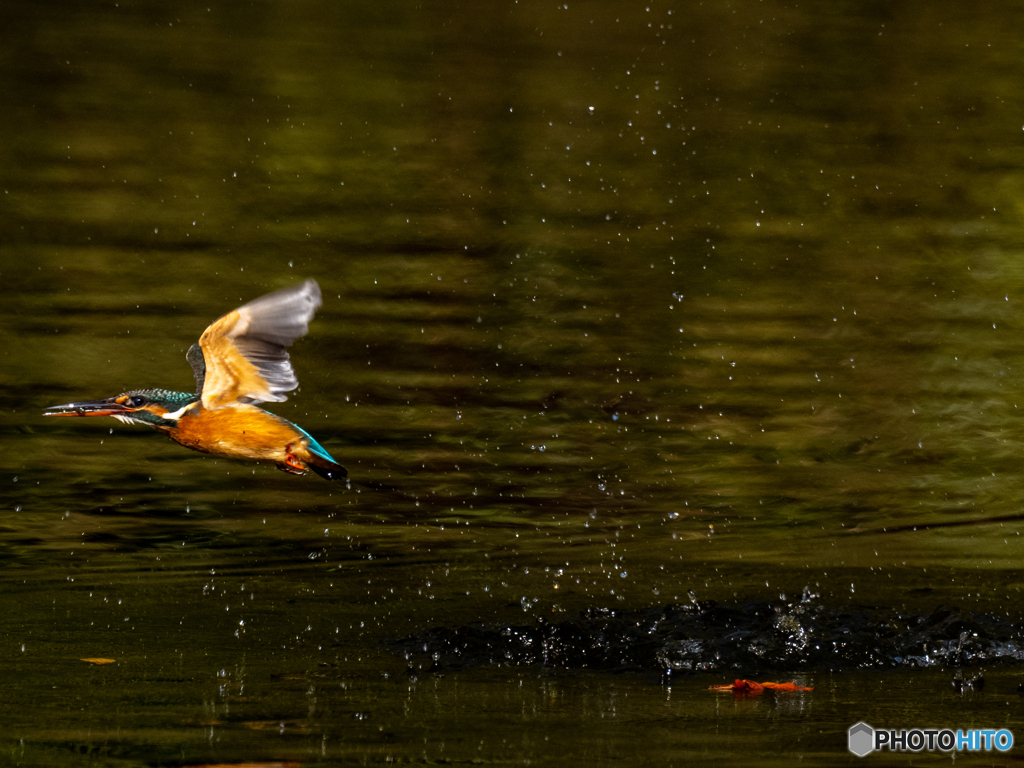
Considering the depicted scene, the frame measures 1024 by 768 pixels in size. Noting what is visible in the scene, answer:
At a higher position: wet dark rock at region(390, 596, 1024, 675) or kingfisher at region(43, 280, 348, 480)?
kingfisher at region(43, 280, 348, 480)

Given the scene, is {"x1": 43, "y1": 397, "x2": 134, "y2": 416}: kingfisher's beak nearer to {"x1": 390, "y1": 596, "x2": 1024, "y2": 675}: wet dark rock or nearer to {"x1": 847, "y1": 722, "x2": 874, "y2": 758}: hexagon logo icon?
{"x1": 390, "y1": 596, "x2": 1024, "y2": 675}: wet dark rock

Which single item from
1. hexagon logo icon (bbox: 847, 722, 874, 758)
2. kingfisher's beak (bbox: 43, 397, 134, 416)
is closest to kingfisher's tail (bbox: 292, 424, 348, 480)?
kingfisher's beak (bbox: 43, 397, 134, 416)

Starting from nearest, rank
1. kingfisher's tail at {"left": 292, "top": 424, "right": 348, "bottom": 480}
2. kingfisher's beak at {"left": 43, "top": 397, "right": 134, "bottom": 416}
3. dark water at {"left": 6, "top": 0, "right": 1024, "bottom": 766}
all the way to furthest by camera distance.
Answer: kingfisher's beak at {"left": 43, "top": 397, "right": 134, "bottom": 416} → kingfisher's tail at {"left": 292, "top": 424, "right": 348, "bottom": 480} → dark water at {"left": 6, "top": 0, "right": 1024, "bottom": 766}

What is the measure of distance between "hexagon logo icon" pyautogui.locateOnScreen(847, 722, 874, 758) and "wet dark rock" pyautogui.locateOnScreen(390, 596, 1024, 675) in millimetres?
634

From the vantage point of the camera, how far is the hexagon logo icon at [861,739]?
3719mm

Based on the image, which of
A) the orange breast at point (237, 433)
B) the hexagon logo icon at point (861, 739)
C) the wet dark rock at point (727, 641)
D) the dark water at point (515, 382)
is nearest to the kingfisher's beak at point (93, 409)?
the orange breast at point (237, 433)

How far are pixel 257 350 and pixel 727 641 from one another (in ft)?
5.50

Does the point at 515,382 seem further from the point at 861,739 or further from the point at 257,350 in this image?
the point at 861,739

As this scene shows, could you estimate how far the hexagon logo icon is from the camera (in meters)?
3.72

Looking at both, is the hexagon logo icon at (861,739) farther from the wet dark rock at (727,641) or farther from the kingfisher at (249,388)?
the kingfisher at (249,388)

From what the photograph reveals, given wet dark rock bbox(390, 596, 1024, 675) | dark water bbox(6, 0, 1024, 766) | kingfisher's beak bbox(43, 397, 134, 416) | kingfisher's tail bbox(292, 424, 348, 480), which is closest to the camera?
kingfisher's beak bbox(43, 397, 134, 416)

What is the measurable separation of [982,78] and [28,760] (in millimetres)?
10594

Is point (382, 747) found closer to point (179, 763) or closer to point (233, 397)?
point (179, 763)

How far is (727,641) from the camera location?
4699 millimetres
